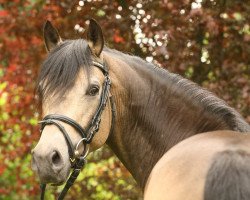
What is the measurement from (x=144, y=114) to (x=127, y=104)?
14 centimetres

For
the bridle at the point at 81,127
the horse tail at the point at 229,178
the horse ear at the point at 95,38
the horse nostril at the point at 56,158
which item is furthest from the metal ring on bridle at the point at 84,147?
the horse tail at the point at 229,178

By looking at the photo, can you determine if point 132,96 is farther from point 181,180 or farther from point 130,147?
point 181,180

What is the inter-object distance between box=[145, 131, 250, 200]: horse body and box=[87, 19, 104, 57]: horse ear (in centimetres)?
129

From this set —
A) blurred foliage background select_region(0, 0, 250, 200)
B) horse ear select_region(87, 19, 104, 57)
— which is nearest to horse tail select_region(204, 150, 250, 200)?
horse ear select_region(87, 19, 104, 57)

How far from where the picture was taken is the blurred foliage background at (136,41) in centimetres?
622

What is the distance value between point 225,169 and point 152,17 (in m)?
3.62

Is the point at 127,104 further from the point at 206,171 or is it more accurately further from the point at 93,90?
the point at 206,171

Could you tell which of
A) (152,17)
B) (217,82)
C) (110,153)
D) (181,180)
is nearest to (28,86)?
(110,153)

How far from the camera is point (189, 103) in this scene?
432cm

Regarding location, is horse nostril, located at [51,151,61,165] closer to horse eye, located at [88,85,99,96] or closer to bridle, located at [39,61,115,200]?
bridle, located at [39,61,115,200]

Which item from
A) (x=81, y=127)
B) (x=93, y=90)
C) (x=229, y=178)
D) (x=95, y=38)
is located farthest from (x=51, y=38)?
(x=229, y=178)

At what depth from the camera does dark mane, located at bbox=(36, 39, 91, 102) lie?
4.02 meters

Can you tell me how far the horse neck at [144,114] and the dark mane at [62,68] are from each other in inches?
11.7

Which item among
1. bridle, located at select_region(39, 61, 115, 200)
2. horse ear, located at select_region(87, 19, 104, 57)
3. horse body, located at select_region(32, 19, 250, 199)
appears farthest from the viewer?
horse ear, located at select_region(87, 19, 104, 57)
